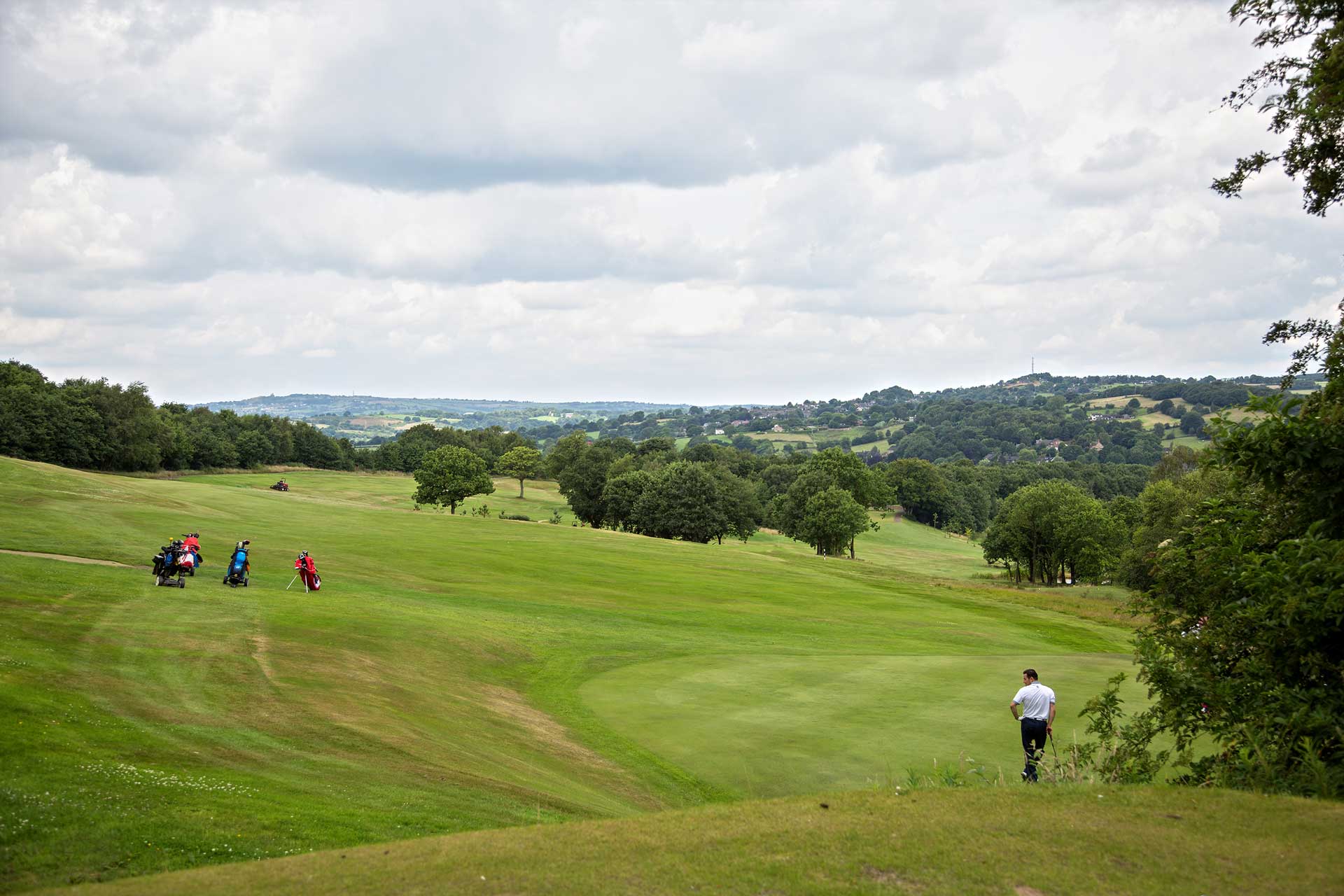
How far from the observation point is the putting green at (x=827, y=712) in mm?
16906

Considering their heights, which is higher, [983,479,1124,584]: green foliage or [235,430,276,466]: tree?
[235,430,276,466]: tree

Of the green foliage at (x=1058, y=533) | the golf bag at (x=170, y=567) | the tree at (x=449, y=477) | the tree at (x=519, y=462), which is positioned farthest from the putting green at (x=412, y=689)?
the tree at (x=519, y=462)

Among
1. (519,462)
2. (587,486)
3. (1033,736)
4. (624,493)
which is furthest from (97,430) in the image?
(1033,736)

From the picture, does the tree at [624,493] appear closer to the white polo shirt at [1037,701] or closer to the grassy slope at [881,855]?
the white polo shirt at [1037,701]

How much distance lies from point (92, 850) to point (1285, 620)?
1537 centimetres

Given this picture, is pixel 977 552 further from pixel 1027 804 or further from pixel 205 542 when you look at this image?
pixel 1027 804

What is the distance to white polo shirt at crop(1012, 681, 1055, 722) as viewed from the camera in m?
16.1

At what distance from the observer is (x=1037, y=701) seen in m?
16.1

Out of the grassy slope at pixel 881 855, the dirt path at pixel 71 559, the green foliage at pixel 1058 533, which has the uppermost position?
the dirt path at pixel 71 559

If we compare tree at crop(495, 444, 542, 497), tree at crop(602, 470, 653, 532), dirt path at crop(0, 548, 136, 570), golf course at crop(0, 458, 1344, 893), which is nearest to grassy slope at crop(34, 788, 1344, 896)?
golf course at crop(0, 458, 1344, 893)

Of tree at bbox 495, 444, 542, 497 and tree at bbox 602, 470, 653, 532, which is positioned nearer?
tree at bbox 602, 470, 653, 532

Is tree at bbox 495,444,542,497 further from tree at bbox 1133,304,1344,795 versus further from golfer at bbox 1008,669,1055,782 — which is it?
tree at bbox 1133,304,1344,795

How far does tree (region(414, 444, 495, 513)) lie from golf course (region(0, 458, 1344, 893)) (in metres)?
54.4

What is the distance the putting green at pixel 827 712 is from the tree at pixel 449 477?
73.0 m
